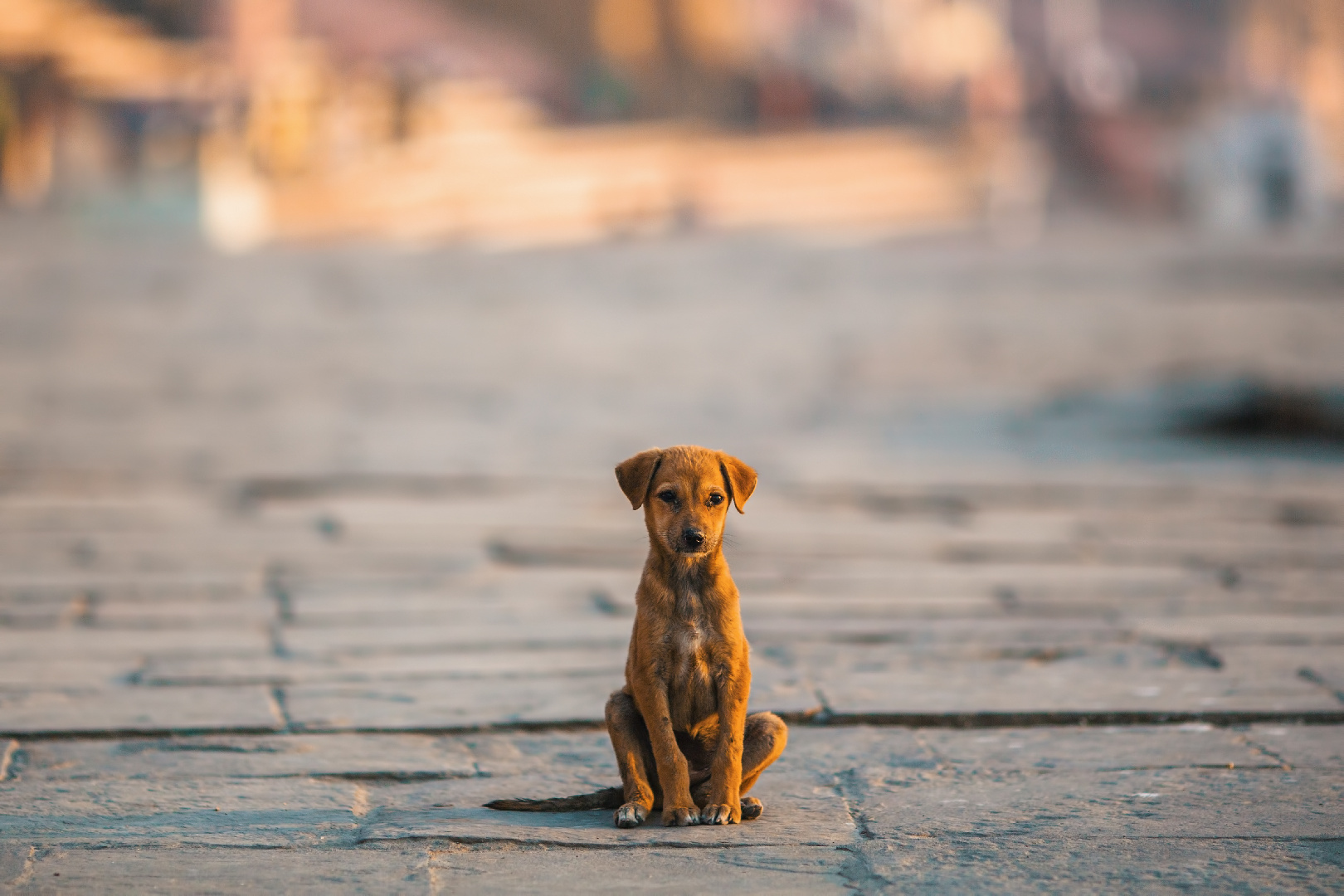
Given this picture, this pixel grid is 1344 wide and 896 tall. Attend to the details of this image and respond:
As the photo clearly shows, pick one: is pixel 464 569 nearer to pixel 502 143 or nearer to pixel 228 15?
pixel 228 15

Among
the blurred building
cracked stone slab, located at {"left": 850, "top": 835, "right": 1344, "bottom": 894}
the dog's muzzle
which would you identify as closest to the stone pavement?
cracked stone slab, located at {"left": 850, "top": 835, "right": 1344, "bottom": 894}

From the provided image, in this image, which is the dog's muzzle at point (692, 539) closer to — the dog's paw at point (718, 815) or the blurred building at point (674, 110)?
the dog's paw at point (718, 815)

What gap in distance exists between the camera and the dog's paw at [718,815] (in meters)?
2.78

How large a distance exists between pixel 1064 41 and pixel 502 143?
1759 centimetres

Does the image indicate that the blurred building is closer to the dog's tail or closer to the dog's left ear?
the dog's tail

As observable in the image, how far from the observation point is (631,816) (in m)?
2.77

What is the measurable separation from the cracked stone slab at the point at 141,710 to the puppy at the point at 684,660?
1094 millimetres

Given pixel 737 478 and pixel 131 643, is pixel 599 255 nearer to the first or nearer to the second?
pixel 131 643

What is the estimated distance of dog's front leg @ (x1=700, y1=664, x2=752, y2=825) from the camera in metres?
2.74

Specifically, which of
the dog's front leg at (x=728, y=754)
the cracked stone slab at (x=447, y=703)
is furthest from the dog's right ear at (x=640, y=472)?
the cracked stone slab at (x=447, y=703)

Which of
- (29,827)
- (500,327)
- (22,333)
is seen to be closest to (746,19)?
(500,327)

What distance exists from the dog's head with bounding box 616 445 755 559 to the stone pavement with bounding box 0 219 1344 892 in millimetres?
507

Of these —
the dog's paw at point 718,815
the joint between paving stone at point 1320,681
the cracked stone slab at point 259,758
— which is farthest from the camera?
the joint between paving stone at point 1320,681

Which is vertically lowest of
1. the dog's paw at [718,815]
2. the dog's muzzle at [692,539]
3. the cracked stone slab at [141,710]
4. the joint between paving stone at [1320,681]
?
the joint between paving stone at [1320,681]
